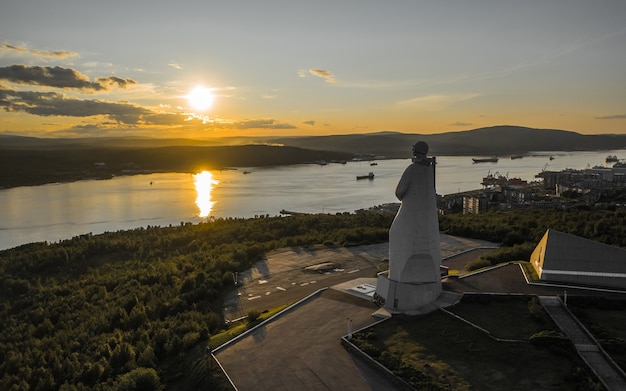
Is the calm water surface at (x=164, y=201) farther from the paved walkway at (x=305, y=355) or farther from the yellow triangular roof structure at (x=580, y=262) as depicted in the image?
the yellow triangular roof structure at (x=580, y=262)

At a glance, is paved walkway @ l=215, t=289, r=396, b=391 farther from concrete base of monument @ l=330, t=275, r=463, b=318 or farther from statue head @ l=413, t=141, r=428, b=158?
statue head @ l=413, t=141, r=428, b=158

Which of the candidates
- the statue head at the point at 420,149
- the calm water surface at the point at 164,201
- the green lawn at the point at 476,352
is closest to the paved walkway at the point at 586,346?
the green lawn at the point at 476,352

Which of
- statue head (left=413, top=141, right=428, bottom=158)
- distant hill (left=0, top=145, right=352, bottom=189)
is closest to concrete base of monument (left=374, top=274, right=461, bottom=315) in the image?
statue head (left=413, top=141, right=428, bottom=158)

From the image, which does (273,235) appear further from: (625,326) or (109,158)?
(109,158)

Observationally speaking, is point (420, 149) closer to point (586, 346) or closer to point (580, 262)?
point (580, 262)

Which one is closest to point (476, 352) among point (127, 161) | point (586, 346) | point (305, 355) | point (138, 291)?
point (586, 346)
